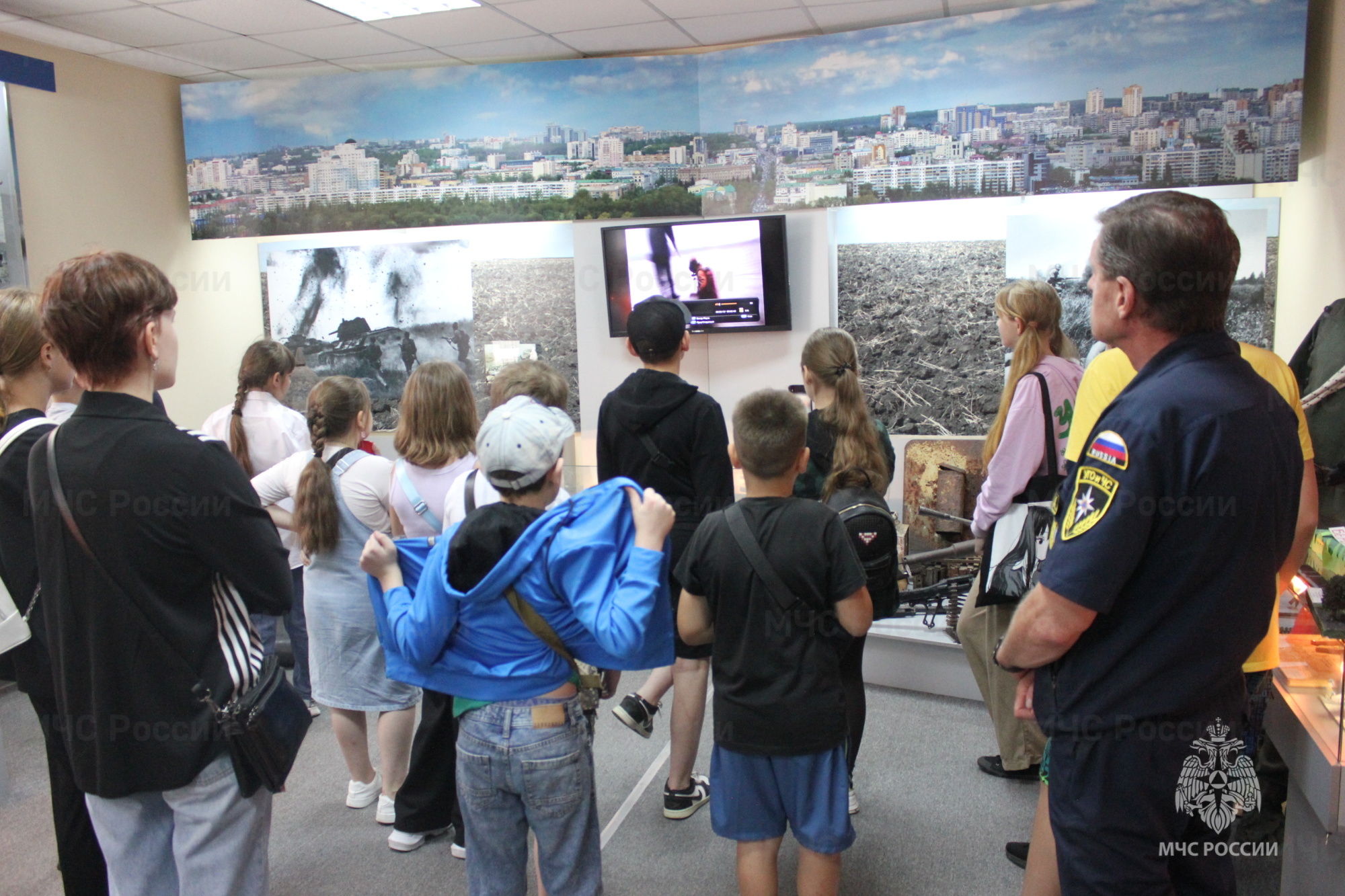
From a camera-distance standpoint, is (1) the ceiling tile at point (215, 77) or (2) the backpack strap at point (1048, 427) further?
(1) the ceiling tile at point (215, 77)

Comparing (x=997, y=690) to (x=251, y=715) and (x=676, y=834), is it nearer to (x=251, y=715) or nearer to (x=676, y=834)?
(x=676, y=834)

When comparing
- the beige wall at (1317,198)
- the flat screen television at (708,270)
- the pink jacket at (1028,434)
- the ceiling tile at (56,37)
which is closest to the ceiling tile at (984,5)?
the beige wall at (1317,198)

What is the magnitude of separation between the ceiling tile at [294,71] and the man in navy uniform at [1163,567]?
625 cm

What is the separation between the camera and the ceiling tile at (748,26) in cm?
533

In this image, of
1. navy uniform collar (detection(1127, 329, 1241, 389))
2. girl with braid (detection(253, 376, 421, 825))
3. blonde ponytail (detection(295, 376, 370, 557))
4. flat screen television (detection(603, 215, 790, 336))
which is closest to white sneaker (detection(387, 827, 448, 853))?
girl with braid (detection(253, 376, 421, 825))

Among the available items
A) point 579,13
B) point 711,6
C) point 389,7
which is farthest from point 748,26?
point 389,7

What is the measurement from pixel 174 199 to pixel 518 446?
629cm

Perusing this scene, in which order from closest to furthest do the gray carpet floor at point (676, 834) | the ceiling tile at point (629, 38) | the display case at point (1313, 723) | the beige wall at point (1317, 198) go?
the display case at point (1313, 723) < the gray carpet floor at point (676, 834) < the beige wall at point (1317, 198) < the ceiling tile at point (629, 38)

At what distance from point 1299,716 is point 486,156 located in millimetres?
5700

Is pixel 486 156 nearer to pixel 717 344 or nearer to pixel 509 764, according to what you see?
pixel 717 344

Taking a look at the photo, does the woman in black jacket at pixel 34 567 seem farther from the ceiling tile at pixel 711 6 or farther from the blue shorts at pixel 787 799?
the ceiling tile at pixel 711 6

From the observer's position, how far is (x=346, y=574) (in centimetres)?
297

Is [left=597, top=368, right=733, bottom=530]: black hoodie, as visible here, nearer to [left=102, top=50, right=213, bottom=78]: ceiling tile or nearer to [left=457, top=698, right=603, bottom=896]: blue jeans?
[left=457, top=698, right=603, bottom=896]: blue jeans

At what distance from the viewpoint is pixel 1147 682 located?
1.50 m
